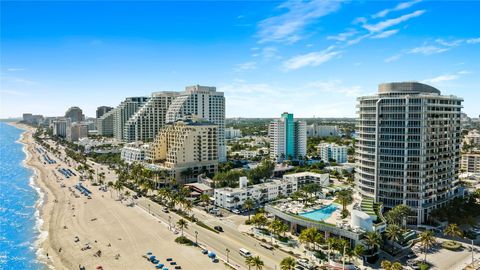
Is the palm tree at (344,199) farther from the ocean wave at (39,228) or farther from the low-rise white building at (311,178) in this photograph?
the ocean wave at (39,228)

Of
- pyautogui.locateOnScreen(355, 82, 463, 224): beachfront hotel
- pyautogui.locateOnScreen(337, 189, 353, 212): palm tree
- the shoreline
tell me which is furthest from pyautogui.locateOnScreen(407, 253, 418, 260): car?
the shoreline

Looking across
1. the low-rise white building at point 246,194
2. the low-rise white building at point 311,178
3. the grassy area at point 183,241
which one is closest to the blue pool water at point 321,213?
the low-rise white building at point 246,194

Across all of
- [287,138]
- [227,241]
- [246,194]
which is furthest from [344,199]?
[287,138]

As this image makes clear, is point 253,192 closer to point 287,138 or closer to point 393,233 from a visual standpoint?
point 393,233

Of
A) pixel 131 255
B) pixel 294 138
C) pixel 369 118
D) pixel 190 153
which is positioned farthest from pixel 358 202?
pixel 294 138

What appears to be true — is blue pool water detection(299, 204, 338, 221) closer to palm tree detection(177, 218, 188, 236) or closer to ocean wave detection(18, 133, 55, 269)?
palm tree detection(177, 218, 188, 236)

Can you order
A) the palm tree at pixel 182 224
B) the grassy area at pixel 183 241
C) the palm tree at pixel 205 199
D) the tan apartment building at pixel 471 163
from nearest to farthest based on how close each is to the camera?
the grassy area at pixel 183 241, the palm tree at pixel 182 224, the palm tree at pixel 205 199, the tan apartment building at pixel 471 163

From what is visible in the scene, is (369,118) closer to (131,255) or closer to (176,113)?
(131,255)
